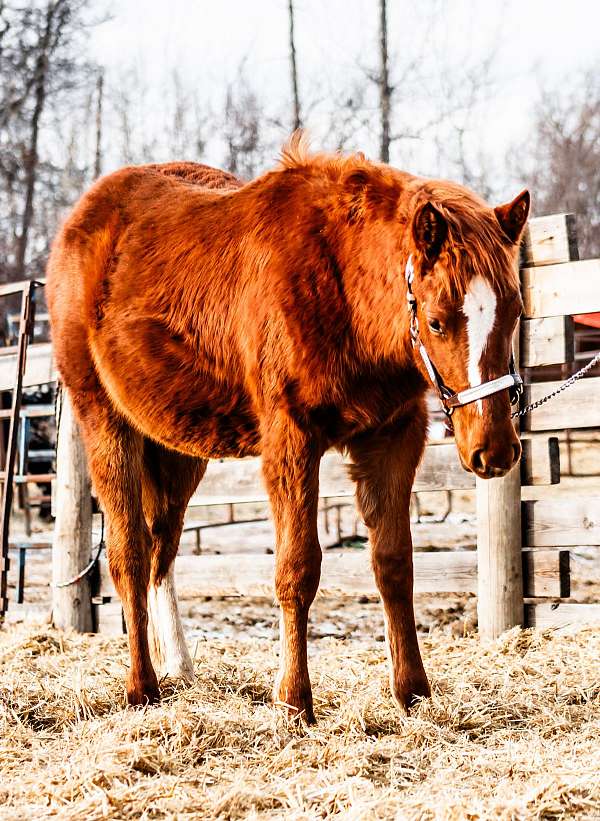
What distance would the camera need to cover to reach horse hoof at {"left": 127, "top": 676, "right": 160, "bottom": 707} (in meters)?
3.89

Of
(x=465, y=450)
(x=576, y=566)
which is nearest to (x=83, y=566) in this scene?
(x=465, y=450)

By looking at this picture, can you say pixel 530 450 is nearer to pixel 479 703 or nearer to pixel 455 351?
pixel 479 703

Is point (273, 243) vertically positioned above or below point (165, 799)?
above

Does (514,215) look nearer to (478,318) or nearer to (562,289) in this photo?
(478,318)

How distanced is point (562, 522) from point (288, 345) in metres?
2.29

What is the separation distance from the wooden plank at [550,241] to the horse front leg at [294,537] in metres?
2.28

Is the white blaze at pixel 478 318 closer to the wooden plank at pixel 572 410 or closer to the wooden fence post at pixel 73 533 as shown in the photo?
the wooden plank at pixel 572 410

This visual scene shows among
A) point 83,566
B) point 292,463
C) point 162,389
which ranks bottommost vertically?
point 83,566

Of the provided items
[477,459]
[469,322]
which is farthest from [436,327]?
[477,459]

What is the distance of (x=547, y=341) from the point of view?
5027 mm

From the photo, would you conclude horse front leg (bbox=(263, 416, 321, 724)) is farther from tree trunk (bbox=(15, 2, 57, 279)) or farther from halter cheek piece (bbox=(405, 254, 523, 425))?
tree trunk (bbox=(15, 2, 57, 279))

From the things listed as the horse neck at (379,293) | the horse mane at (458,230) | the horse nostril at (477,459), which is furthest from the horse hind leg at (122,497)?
the horse nostril at (477,459)

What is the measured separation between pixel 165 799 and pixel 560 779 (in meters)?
1.11

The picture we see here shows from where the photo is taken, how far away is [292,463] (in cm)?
336
